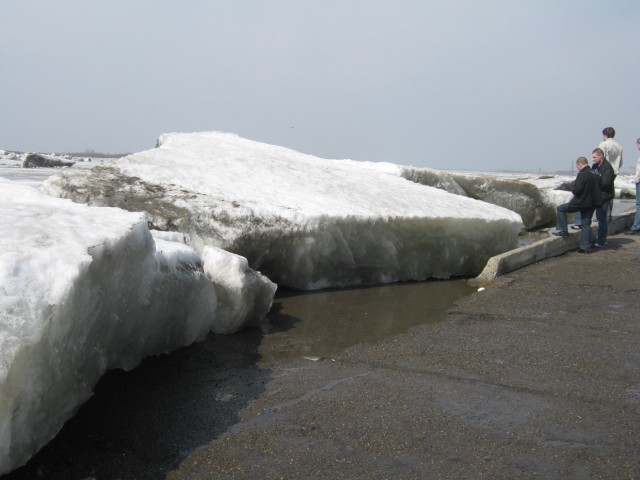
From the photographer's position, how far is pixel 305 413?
10.2 feet

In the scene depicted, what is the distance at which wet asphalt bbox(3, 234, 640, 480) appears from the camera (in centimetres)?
255

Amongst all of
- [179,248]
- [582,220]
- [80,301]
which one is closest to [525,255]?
[582,220]

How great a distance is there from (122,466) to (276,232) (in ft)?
10.9

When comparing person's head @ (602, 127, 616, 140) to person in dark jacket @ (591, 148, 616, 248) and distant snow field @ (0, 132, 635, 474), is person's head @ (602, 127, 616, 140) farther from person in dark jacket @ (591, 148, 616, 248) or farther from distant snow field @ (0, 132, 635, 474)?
distant snow field @ (0, 132, 635, 474)

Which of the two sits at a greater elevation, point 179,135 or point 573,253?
point 179,135

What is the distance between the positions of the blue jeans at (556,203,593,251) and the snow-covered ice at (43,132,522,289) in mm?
1095

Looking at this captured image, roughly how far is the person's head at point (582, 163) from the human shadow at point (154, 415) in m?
6.18

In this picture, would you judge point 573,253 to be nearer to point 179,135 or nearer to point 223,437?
point 179,135

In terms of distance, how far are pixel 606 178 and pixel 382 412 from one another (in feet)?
22.6

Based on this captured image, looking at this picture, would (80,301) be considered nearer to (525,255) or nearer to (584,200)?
(525,255)

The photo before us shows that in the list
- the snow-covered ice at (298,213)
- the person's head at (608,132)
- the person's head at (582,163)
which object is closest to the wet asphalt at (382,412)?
the snow-covered ice at (298,213)

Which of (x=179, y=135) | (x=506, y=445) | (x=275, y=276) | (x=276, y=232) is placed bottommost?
(x=506, y=445)

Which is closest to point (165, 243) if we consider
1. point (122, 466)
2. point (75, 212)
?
point (75, 212)

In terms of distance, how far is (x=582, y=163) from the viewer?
333 inches
